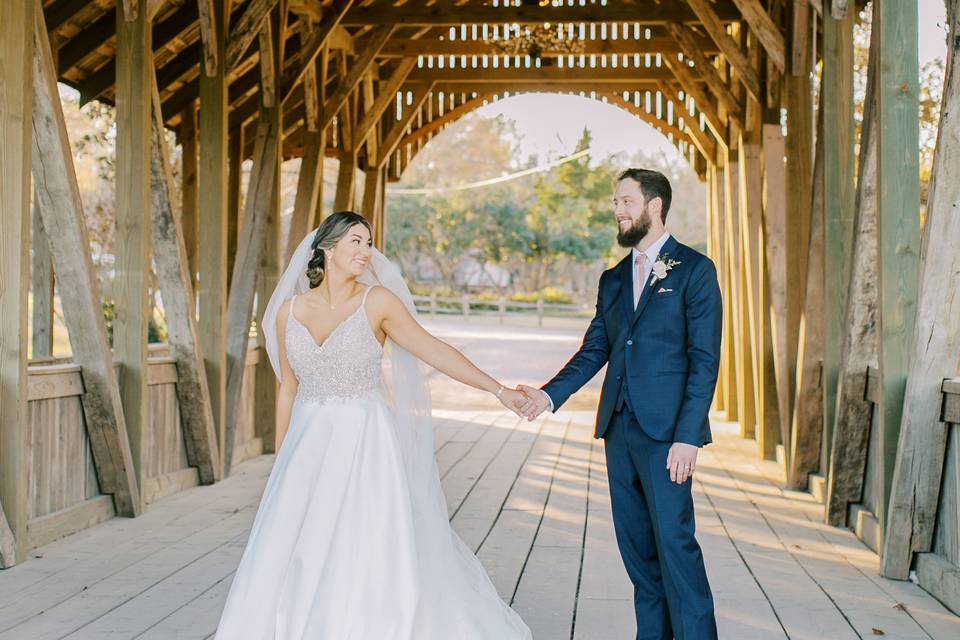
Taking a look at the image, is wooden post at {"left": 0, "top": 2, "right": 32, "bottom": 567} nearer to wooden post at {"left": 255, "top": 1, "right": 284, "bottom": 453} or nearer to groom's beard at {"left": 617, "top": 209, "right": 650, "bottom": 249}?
groom's beard at {"left": 617, "top": 209, "right": 650, "bottom": 249}

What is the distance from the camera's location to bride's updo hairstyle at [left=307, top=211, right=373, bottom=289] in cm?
341

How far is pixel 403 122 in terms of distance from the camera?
11680mm

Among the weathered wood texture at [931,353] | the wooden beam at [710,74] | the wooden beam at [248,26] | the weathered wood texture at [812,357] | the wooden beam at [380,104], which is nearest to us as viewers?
the weathered wood texture at [931,353]

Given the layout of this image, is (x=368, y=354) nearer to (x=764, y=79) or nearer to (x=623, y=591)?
(x=623, y=591)

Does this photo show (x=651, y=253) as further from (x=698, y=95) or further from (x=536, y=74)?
(x=536, y=74)

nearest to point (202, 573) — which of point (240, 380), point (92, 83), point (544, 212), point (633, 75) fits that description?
point (240, 380)

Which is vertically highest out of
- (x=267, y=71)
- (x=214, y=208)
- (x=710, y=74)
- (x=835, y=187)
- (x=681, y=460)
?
(x=710, y=74)

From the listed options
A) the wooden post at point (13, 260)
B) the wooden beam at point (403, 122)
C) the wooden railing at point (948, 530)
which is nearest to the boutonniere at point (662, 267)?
the wooden railing at point (948, 530)

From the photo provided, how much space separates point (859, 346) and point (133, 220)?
12.7ft

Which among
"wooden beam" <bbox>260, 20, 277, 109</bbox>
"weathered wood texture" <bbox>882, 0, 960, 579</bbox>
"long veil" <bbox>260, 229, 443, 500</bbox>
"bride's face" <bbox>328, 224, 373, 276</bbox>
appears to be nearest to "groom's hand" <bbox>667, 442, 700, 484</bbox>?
"long veil" <bbox>260, 229, 443, 500</bbox>

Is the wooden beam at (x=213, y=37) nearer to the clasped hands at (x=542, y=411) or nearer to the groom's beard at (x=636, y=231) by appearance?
the clasped hands at (x=542, y=411)

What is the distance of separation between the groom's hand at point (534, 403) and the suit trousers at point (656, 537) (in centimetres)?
25

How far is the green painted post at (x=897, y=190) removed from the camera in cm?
454

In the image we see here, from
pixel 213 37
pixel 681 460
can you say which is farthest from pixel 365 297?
pixel 213 37
